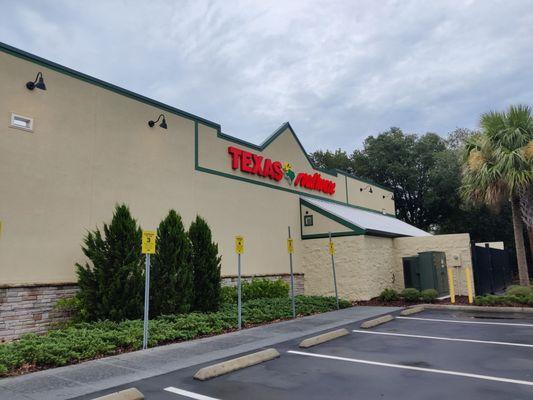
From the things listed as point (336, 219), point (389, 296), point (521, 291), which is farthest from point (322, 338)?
point (336, 219)

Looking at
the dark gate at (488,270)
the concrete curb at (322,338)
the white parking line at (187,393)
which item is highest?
the dark gate at (488,270)

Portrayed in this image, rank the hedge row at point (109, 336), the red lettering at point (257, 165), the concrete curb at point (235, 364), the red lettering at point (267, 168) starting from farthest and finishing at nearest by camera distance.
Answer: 1. the red lettering at point (267, 168)
2. the red lettering at point (257, 165)
3. the hedge row at point (109, 336)
4. the concrete curb at point (235, 364)

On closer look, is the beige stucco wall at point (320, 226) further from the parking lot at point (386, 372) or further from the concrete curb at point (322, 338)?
the parking lot at point (386, 372)

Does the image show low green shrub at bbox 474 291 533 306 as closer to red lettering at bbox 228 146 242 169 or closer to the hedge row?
the hedge row

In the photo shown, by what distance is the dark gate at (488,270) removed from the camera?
16953 mm

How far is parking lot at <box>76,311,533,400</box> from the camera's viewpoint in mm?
5527

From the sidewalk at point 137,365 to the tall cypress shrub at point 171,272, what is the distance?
6.77 feet

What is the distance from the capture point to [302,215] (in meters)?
19.9

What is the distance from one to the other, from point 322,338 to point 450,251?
1101 cm

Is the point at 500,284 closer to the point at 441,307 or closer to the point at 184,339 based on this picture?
the point at 441,307

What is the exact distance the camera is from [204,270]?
41.2ft

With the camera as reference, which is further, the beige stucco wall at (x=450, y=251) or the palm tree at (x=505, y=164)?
the beige stucco wall at (x=450, y=251)

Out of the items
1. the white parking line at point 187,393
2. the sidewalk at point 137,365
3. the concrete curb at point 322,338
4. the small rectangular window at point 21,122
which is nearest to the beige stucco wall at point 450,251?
the sidewalk at point 137,365

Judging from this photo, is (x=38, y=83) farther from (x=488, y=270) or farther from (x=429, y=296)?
(x=488, y=270)
